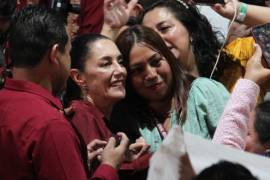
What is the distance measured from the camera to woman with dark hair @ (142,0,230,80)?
271 cm

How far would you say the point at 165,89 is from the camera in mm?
2570

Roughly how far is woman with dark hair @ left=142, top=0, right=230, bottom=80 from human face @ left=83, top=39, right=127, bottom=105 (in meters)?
0.30

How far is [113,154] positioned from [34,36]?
1.48 feet

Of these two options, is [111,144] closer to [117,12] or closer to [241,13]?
[241,13]

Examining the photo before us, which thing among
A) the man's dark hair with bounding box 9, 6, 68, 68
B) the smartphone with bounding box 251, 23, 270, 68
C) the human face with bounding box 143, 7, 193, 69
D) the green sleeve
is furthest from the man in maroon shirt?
the human face with bounding box 143, 7, 193, 69

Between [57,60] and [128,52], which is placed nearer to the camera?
[57,60]

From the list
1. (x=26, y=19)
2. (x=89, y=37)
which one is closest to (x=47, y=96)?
(x=26, y=19)

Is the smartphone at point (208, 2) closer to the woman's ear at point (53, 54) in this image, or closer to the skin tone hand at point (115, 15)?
the skin tone hand at point (115, 15)

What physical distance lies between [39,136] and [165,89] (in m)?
0.87

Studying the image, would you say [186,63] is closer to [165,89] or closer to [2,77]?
[165,89]

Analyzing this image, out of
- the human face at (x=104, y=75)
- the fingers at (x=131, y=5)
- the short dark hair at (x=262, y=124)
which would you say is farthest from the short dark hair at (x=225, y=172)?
the fingers at (x=131, y=5)

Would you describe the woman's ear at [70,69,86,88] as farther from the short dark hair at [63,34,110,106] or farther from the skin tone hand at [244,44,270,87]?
the skin tone hand at [244,44,270,87]

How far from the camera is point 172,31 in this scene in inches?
108

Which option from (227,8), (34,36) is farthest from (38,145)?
(227,8)
